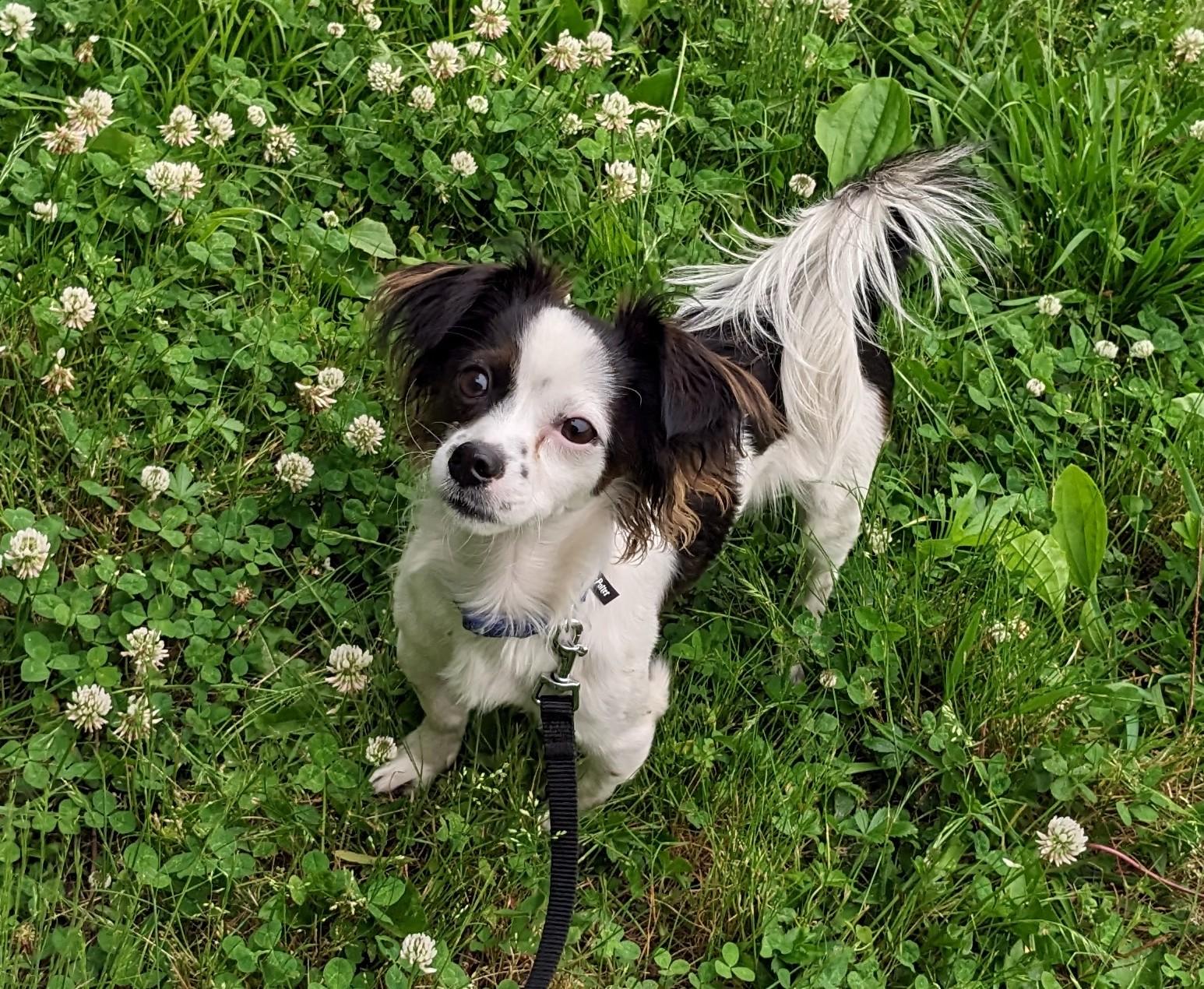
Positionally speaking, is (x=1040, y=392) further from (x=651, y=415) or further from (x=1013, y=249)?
(x=651, y=415)

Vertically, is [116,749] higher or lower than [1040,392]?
lower

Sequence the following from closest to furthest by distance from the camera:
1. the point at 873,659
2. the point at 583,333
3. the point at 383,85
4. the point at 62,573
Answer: the point at 583,333
the point at 62,573
the point at 873,659
the point at 383,85

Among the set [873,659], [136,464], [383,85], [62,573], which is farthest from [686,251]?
[62,573]

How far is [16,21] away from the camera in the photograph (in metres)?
3.09

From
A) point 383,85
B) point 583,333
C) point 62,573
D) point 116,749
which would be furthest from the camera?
point 383,85

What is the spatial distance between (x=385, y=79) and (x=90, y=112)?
2.67ft

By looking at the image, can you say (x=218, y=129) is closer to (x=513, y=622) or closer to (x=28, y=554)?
(x=28, y=554)

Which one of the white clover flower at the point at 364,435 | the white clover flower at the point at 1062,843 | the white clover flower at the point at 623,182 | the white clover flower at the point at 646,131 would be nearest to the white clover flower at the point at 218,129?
the white clover flower at the point at 364,435

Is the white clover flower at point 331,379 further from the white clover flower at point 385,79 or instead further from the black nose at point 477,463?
the black nose at point 477,463

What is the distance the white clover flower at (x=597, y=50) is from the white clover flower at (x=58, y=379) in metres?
1.65

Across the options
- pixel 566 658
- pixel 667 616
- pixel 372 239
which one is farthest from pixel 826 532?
pixel 372 239

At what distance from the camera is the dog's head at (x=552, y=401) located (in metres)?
1.99

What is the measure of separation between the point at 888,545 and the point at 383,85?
1.86m

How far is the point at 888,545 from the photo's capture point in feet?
9.80
